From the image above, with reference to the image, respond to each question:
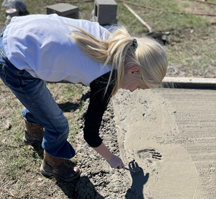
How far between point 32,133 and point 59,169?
49 cm

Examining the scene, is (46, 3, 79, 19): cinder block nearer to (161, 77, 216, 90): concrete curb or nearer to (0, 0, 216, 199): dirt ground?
(0, 0, 216, 199): dirt ground

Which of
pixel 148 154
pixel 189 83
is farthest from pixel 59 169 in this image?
pixel 189 83

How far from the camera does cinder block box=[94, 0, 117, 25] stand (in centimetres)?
406

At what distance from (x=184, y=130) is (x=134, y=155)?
70 centimetres

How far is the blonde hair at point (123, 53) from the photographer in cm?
132

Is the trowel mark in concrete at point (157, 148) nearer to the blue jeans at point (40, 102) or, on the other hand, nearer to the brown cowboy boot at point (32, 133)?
the blue jeans at point (40, 102)

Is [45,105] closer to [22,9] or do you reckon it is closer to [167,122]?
[167,122]

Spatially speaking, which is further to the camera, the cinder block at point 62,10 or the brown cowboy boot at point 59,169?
the cinder block at point 62,10

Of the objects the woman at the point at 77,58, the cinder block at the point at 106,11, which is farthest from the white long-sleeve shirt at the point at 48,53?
the cinder block at the point at 106,11

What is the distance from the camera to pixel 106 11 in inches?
162

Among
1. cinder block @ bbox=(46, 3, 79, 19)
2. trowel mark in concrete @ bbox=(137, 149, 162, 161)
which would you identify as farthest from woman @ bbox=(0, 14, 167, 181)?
cinder block @ bbox=(46, 3, 79, 19)

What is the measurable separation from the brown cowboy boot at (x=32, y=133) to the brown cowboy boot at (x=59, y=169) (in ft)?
1.13

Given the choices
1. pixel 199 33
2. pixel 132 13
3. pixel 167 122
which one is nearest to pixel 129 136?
pixel 167 122

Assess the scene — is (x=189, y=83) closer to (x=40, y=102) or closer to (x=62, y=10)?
(x=40, y=102)
